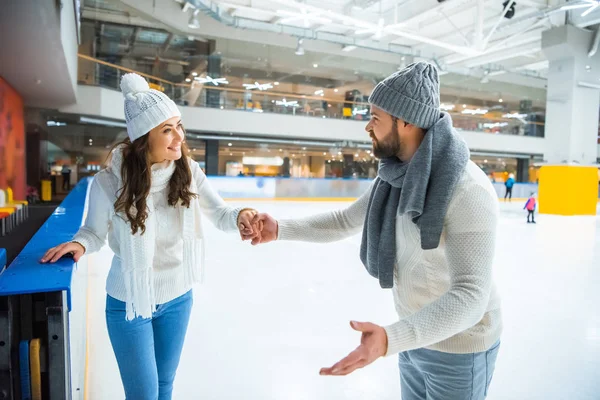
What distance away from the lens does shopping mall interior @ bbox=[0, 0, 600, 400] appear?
8.27ft

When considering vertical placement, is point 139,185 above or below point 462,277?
above

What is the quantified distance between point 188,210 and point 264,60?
18278mm

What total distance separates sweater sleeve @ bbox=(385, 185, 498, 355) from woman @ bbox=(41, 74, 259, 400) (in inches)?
38.1

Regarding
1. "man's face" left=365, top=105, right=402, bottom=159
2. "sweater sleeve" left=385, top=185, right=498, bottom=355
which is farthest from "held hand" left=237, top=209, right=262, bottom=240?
"sweater sleeve" left=385, top=185, right=498, bottom=355

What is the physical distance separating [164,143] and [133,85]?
0.88 feet

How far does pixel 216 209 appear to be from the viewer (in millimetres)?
1989

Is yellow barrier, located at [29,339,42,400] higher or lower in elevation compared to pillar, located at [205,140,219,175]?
lower

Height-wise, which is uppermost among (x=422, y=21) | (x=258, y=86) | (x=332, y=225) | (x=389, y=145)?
(x=422, y=21)

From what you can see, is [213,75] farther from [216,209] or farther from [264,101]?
[216,209]

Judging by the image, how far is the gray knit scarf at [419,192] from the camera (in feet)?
3.78

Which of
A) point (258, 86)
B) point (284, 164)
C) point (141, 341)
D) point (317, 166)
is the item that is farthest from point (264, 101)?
point (141, 341)

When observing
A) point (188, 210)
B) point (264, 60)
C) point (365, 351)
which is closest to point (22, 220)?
point (188, 210)

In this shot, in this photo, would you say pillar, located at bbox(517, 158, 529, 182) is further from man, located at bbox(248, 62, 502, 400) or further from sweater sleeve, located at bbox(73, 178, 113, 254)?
sweater sleeve, located at bbox(73, 178, 113, 254)

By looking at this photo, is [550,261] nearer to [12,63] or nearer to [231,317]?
[231,317]
